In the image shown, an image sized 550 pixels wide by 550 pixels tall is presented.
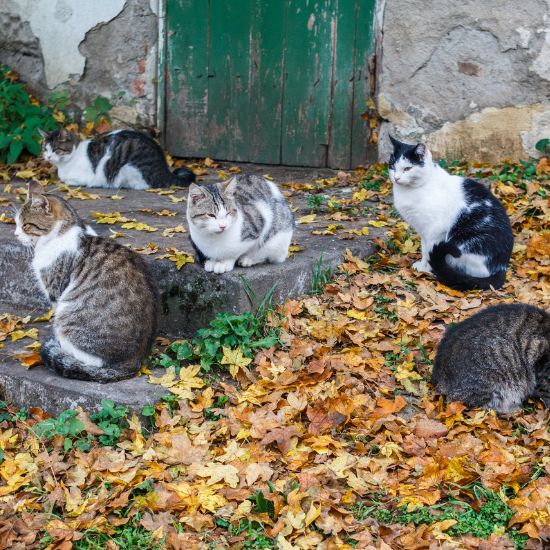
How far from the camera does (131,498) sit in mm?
3227

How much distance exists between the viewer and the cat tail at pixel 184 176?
6988mm

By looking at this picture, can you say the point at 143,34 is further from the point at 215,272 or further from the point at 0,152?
the point at 215,272

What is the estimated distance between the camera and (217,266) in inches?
172

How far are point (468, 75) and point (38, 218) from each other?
422 cm

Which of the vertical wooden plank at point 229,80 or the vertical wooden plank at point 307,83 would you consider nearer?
the vertical wooden plank at point 307,83

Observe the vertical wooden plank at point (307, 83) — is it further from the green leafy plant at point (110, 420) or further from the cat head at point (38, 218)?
the green leafy plant at point (110, 420)

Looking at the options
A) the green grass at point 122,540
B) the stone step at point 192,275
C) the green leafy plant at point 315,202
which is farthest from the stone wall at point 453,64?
the green grass at point 122,540

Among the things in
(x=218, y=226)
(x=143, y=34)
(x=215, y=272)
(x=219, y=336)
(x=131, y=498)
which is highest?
(x=143, y=34)

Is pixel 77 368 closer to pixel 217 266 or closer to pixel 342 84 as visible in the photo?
pixel 217 266

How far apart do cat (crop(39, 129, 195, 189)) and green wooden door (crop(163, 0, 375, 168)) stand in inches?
35.6

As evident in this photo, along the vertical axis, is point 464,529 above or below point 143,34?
below

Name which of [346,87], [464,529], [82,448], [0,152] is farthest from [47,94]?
[464,529]

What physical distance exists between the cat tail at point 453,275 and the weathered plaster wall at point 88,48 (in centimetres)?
398

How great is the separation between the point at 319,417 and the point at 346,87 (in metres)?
4.40
